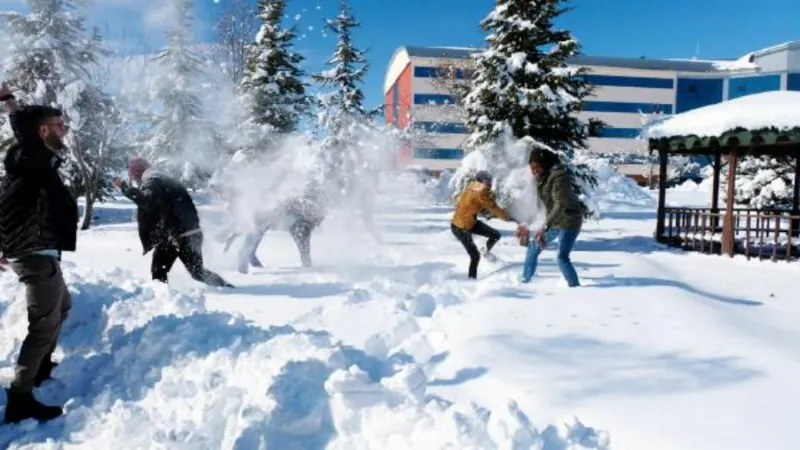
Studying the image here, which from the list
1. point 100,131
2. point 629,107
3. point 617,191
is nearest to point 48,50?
point 100,131

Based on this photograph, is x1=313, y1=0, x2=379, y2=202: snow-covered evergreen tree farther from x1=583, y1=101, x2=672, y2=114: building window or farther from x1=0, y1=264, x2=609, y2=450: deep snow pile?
x1=583, y1=101, x2=672, y2=114: building window

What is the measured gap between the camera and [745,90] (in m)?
57.7

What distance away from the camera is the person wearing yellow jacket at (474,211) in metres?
7.52

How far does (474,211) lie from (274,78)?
17365 mm

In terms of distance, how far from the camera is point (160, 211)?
6.40 m

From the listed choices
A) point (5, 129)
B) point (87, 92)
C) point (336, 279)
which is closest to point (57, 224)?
point (336, 279)

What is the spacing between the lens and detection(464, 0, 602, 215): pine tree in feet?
45.1

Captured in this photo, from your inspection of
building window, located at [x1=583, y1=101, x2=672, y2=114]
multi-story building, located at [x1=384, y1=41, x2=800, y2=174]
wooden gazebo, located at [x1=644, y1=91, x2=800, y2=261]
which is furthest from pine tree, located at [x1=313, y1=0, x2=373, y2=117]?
building window, located at [x1=583, y1=101, x2=672, y2=114]

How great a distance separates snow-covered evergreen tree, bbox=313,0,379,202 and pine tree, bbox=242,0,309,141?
3.60ft

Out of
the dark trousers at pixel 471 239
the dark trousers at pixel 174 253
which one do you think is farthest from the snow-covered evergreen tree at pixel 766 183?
the dark trousers at pixel 174 253

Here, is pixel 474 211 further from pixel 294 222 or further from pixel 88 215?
pixel 88 215

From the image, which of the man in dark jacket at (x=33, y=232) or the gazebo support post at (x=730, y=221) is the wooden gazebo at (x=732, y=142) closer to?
the gazebo support post at (x=730, y=221)

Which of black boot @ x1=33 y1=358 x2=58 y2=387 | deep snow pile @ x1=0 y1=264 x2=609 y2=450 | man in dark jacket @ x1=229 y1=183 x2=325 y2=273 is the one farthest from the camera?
man in dark jacket @ x1=229 y1=183 x2=325 y2=273

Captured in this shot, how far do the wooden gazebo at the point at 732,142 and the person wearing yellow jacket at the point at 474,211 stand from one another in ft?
21.4
